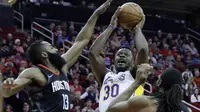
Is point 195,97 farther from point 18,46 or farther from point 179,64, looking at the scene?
point 18,46

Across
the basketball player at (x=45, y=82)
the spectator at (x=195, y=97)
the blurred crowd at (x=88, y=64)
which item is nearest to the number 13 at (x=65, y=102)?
the basketball player at (x=45, y=82)

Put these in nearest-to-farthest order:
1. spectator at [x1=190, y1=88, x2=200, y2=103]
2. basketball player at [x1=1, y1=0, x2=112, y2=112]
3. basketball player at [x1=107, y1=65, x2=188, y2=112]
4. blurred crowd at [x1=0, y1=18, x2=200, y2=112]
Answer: basketball player at [x1=107, y1=65, x2=188, y2=112] < basketball player at [x1=1, y1=0, x2=112, y2=112] < blurred crowd at [x1=0, y1=18, x2=200, y2=112] < spectator at [x1=190, y1=88, x2=200, y2=103]

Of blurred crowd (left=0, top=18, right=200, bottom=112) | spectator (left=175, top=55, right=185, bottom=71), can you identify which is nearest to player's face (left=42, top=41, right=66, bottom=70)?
Answer: blurred crowd (left=0, top=18, right=200, bottom=112)

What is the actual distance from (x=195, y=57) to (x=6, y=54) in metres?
7.91

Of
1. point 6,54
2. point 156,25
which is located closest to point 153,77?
A: point 6,54

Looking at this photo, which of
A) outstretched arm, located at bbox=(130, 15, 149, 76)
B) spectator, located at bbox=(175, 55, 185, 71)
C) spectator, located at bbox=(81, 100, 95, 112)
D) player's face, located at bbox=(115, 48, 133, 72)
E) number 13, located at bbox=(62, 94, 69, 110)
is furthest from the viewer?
spectator, located at bbox=(175, 55, 185, 71)

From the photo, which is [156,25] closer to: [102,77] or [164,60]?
[164,60]

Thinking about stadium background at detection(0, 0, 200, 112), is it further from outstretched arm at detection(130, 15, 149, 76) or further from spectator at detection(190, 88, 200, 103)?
outstretched arm at detection(130, 15, 149, 76)

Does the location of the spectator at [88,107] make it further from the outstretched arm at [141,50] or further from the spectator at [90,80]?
the outstretched arm at [141,50]

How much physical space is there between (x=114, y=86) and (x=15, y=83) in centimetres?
143

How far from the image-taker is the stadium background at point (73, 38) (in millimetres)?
11125

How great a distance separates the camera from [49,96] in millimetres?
4746

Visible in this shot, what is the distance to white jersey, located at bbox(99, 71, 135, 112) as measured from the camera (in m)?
5.57

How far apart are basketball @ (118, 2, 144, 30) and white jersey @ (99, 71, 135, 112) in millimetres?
593
